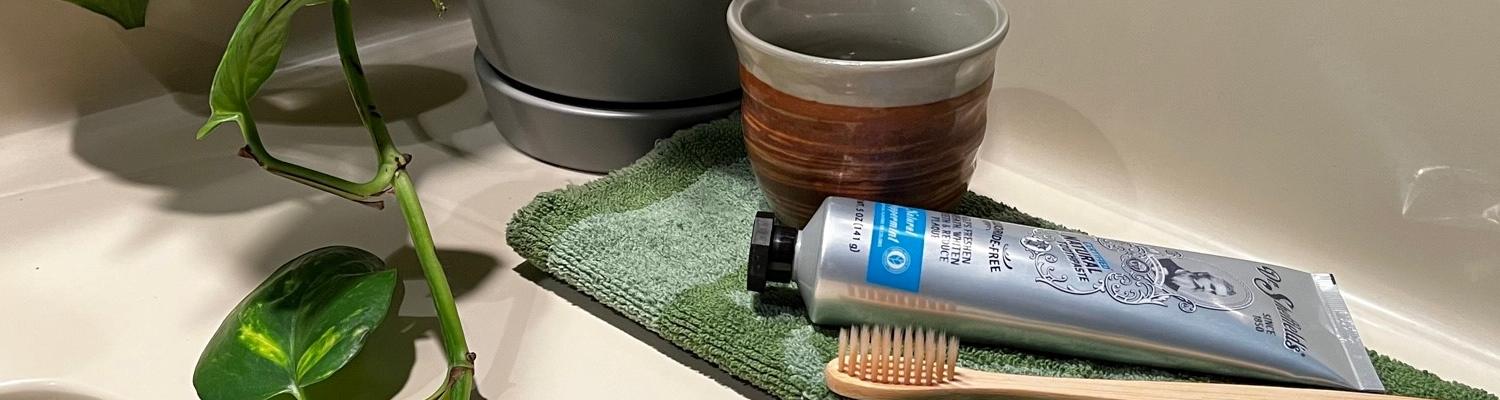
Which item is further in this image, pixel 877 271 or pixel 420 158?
pixel 420 158

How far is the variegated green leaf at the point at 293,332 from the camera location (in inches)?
14.6

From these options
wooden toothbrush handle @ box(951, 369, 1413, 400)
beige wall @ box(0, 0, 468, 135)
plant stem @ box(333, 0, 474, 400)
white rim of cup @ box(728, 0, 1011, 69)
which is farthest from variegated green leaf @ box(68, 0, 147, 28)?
wooden toothbrush handle @ box(951, 369, 1413, 400)

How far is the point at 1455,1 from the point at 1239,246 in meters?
0.15

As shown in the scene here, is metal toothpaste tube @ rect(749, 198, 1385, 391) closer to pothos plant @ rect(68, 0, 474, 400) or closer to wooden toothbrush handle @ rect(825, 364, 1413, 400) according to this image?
wooden toothbrush handle @ rect(825, 364, 1413, 400)

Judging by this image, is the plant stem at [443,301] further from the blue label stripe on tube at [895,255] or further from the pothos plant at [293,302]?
the blue label stripe on tube at [895,255]

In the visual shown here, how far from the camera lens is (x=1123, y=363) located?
0.40 meters

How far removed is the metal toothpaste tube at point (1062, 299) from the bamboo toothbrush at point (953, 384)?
0.6 inches

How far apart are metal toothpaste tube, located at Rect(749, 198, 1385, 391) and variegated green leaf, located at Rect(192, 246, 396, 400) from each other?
145 millimetres

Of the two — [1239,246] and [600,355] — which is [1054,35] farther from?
[600,355]

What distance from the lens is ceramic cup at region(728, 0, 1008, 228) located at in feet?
1.29

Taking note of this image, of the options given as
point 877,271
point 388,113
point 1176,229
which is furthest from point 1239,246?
point 388,113

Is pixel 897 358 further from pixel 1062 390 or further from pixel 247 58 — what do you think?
pixel 247 58

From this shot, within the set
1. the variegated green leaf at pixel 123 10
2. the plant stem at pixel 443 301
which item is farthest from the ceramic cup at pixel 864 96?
the variegated green leaf at pixel 123 10

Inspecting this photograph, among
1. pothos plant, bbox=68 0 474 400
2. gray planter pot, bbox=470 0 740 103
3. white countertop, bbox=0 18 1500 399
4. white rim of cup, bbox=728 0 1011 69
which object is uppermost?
white rim of cup, bbox=728 0 1011 69
